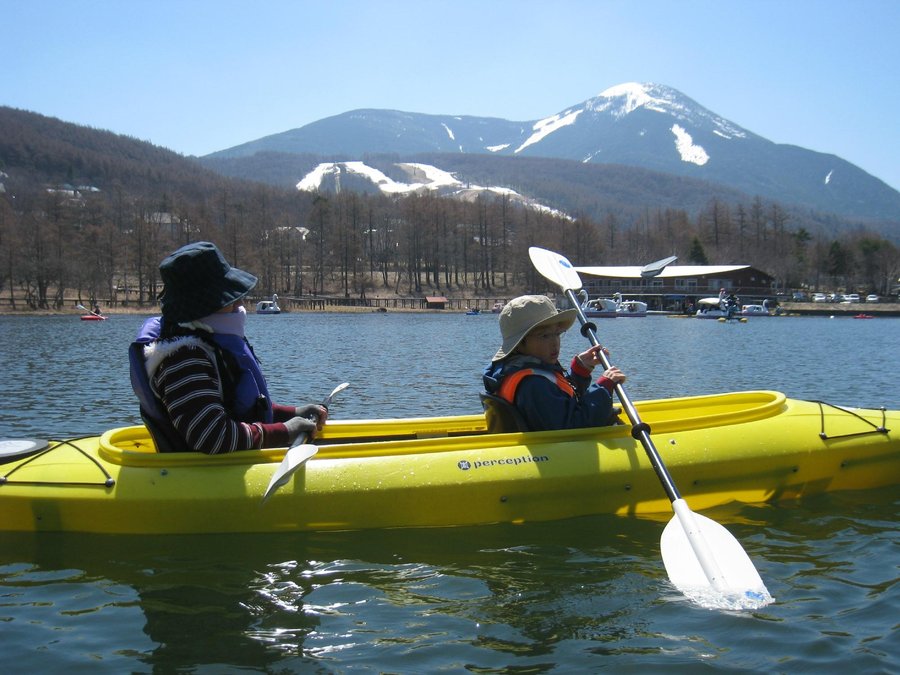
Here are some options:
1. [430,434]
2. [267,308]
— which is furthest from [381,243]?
[430,434]

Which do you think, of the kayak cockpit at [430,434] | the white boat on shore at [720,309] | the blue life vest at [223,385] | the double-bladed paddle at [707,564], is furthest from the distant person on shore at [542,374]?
the white boat on shore at [720,309]

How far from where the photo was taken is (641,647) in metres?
4.86

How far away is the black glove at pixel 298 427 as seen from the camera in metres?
6.59

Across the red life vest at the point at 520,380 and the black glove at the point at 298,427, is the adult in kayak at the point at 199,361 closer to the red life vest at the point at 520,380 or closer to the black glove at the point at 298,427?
the black glove at the point at 298,427

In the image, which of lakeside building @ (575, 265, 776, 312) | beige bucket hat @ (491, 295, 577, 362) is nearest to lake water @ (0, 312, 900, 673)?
beige bucket hat @ (491, 295, 577, 362)

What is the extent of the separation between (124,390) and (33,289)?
7520 centimetres

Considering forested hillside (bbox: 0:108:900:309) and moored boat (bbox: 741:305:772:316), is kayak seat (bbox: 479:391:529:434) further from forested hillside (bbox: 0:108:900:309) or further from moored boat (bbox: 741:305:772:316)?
forested hillside (bbox: 0:108:900:309)

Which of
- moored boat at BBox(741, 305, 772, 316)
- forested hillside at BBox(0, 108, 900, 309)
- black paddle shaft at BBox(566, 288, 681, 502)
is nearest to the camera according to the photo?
black paddle shaft at BBox(566, 288, 681, 502)

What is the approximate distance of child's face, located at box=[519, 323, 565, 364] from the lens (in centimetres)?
665

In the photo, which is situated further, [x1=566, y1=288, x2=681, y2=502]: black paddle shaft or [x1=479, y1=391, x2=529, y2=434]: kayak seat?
[x1=479, y1=391, x2=529, y2=434]: kayak seat

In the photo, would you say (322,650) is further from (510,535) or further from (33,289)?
(33,289)

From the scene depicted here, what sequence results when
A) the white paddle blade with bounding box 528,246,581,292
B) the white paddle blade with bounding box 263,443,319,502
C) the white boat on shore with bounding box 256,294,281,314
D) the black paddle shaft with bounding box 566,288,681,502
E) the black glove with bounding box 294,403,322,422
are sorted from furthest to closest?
1. the white boat on shore with bounding box 256,294,281,314
2. the white paddle blade with bounding box 528,246,581,292
3. the black glove with bounding box 294,403,322,422
4. the black paddle shaft with bounding box 566,288,681,502
5. the white paddle blade with bounding box 263,443,319,502

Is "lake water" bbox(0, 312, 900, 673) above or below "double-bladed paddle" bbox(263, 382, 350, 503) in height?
below

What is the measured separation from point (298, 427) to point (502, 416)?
1800 mm
